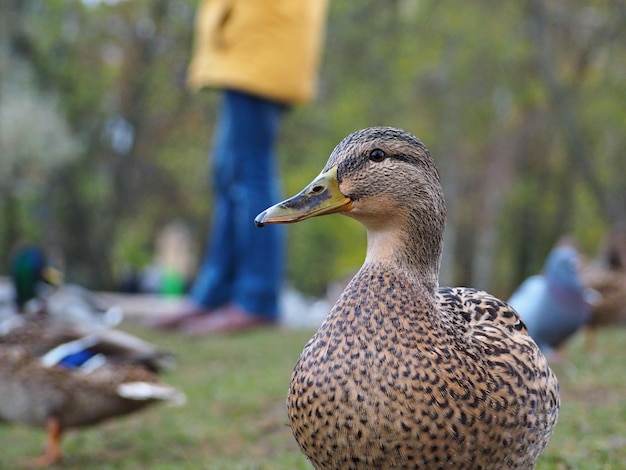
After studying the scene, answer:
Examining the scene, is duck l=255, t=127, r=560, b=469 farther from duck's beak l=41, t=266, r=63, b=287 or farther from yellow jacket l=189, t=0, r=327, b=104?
yellow jacket l=189, t=0, r=327, b=104

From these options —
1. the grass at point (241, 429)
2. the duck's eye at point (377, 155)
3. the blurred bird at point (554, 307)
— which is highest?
the duck's eye at point (377, 155)

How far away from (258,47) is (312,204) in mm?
6265

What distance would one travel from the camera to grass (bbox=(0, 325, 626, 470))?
12.1 feet

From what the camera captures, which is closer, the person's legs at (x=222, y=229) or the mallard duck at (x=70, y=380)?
the mallard duck at (x=70, y=380)

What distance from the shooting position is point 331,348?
7.00 feet

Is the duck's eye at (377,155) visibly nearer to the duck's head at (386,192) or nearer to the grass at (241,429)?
the duck's head at (386,192)

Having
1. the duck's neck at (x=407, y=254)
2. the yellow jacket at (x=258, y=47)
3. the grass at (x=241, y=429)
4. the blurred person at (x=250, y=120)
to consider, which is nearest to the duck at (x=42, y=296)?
the grass at (x=241, y=429)

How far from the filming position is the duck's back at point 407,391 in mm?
2023

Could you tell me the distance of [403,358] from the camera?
6.83ft

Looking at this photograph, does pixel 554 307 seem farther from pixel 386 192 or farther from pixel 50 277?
pixel 50 277

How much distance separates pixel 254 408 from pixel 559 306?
2.22 meters

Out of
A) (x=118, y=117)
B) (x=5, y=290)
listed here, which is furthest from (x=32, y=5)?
(x=5, y=290)

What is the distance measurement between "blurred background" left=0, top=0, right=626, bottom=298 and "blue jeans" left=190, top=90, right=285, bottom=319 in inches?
172

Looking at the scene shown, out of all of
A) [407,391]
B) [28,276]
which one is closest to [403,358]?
[407,391]
